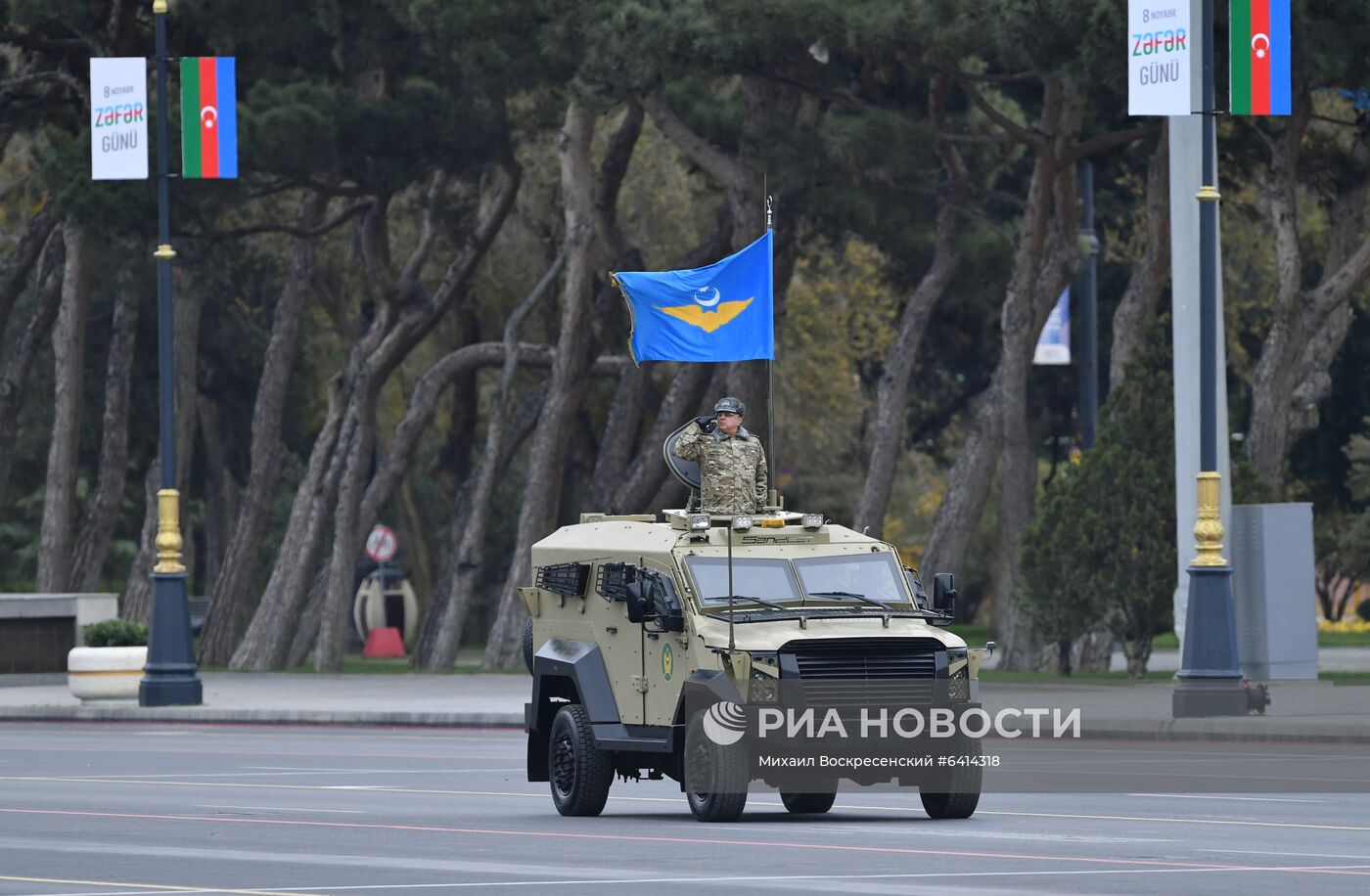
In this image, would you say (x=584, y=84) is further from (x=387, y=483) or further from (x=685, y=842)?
(x=685, y=842)

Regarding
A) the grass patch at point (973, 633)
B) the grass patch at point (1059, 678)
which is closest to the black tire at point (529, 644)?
the grass patch at point (1059, 678)

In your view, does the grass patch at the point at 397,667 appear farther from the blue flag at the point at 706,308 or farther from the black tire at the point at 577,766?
the black tire at the point at 577,766

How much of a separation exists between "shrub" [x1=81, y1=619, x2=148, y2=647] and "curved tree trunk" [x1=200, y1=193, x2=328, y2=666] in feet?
43.7

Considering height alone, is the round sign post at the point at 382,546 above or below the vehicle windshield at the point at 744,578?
below

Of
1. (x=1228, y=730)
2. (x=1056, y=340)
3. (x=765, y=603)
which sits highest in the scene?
(x=1056, y=340)

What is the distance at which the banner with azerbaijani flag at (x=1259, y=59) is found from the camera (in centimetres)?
2800

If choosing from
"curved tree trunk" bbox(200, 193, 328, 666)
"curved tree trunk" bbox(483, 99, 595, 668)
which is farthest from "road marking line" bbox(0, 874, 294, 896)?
"curved tree trunk" bbox(200, 193, 328, 666)

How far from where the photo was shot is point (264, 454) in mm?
50781

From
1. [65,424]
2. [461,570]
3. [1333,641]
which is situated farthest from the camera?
[1333,641]

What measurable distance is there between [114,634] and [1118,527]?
13092mm

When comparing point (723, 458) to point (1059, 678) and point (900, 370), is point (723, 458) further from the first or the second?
point (900, 370)

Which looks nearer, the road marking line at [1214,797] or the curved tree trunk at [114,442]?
the road marking line at [1214,797]

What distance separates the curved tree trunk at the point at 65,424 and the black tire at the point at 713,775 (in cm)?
3380

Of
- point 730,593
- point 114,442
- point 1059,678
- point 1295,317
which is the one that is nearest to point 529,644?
point 730,593
